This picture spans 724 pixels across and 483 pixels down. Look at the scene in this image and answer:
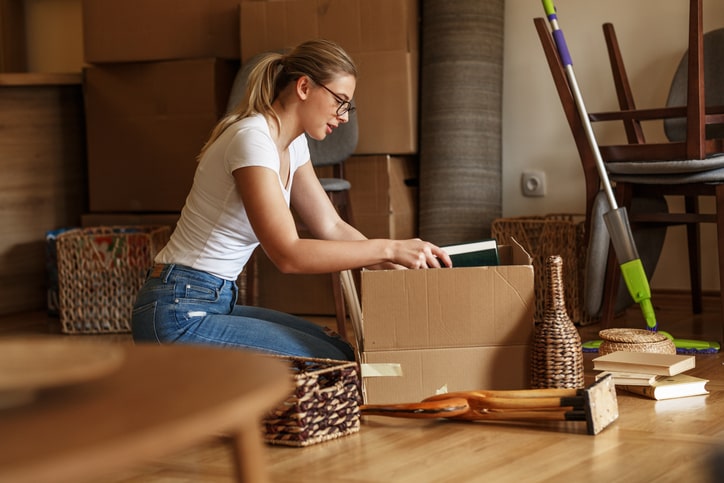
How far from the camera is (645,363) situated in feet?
7.18

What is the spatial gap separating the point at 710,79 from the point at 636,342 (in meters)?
1.28

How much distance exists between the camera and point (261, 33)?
138 inches

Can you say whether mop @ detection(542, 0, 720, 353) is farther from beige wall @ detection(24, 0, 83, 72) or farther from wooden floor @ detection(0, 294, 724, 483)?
beige wall @ detection(24, 0, 83, 72)

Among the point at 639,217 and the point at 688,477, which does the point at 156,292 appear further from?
the point at 639,217

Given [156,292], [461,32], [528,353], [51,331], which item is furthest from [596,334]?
[51,331]

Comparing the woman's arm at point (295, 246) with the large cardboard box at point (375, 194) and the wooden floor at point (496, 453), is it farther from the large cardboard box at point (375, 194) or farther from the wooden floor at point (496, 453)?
the large cardboard box at point (375, 194)

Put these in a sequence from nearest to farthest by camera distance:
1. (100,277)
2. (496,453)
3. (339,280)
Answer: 1. (496,453)
2. (339,280)
3. (100,277)

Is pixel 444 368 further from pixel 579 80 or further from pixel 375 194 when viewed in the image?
pixel 579 80

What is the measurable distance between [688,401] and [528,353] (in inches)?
15.1

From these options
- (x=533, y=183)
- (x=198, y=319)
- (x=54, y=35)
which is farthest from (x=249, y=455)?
(x=54, y=35)

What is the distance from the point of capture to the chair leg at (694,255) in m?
3.26

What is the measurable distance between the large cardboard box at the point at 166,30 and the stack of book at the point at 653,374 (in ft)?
6.76

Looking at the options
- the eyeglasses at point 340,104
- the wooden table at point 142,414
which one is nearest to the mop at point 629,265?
the eyeglasses at point 340,104

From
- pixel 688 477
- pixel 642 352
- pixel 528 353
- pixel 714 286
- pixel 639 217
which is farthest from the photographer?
pixel 714 286
